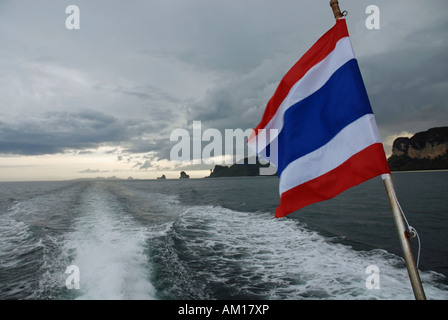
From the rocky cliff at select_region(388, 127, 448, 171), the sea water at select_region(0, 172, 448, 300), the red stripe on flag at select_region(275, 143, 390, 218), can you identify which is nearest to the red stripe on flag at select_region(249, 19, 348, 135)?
the red stripe on flag at select_region(275, 143, 390, 218)

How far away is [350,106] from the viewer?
10.2 ft

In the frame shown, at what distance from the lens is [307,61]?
12.4ft

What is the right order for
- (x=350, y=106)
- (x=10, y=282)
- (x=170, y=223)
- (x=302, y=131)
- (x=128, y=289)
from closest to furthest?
(x=350, y=106) → (x=302, y=131) → (x=128, y=289) → (x=10, y=282) → (x=170, y=223)

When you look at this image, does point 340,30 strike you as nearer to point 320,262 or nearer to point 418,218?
point 320,262

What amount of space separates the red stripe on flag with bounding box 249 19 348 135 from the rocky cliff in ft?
724

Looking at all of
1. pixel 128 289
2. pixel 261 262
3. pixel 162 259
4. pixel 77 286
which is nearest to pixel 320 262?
pixel 261 262

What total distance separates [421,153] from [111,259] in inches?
9377

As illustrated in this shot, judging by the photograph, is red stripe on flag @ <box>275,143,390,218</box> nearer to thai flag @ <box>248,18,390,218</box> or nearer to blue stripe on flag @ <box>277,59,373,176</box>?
thai flag @ <box>248,18,390,218</box>

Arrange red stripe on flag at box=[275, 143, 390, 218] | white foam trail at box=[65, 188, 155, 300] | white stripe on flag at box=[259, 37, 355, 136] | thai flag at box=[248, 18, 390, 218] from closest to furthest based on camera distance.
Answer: red stripe on flag at box=[275, 143, 390, 218] → thai flag at box=[248, 18, 390, 218] → white stripe on flag at box=[259, 37, 355, 136] → white foam trail at box=[65, 188, 155, 300]

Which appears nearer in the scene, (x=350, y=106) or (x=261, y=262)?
(x=350, y=106)

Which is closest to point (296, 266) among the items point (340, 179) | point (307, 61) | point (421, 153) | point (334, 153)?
point (340, 179)

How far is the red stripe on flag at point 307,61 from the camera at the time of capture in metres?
3.26

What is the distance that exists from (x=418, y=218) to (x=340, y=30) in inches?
790

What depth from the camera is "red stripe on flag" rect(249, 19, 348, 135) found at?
10.7 feet
